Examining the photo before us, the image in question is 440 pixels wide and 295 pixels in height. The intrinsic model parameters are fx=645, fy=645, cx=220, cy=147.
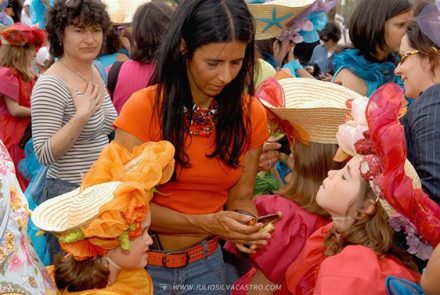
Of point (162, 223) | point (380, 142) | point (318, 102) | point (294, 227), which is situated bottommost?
point (294, 227)

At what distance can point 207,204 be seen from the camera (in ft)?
8.46

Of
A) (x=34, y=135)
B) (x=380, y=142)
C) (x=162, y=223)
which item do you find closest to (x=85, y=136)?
(x=34, y=135)

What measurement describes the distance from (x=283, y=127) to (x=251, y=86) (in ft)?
1.24

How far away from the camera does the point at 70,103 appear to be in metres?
3.24

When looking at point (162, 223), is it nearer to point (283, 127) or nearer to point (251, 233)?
point (251, 233)

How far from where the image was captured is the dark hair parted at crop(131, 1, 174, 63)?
387 cm

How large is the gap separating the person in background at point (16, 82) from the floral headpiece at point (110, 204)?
2511mm

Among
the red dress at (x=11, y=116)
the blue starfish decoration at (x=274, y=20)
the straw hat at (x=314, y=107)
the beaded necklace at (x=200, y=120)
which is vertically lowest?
the red dress at (x=11, y=116)

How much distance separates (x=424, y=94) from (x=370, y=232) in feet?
1.84

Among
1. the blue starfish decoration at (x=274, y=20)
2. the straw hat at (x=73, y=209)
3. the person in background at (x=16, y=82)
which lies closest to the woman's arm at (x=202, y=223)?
the straw hat at (x=73, y=209)

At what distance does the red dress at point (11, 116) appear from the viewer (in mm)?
4832

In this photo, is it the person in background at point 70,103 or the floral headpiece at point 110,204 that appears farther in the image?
the person in background at point 70,103

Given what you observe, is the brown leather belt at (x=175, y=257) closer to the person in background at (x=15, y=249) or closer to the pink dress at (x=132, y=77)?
the person in background at (x=15, y=249)

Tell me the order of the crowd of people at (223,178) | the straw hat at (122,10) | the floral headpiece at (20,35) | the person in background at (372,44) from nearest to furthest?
the crowd of people at (223,178) → the person in background at (372,44) → the floral headpiece at (20,35) → the straw hat at (122,10)
